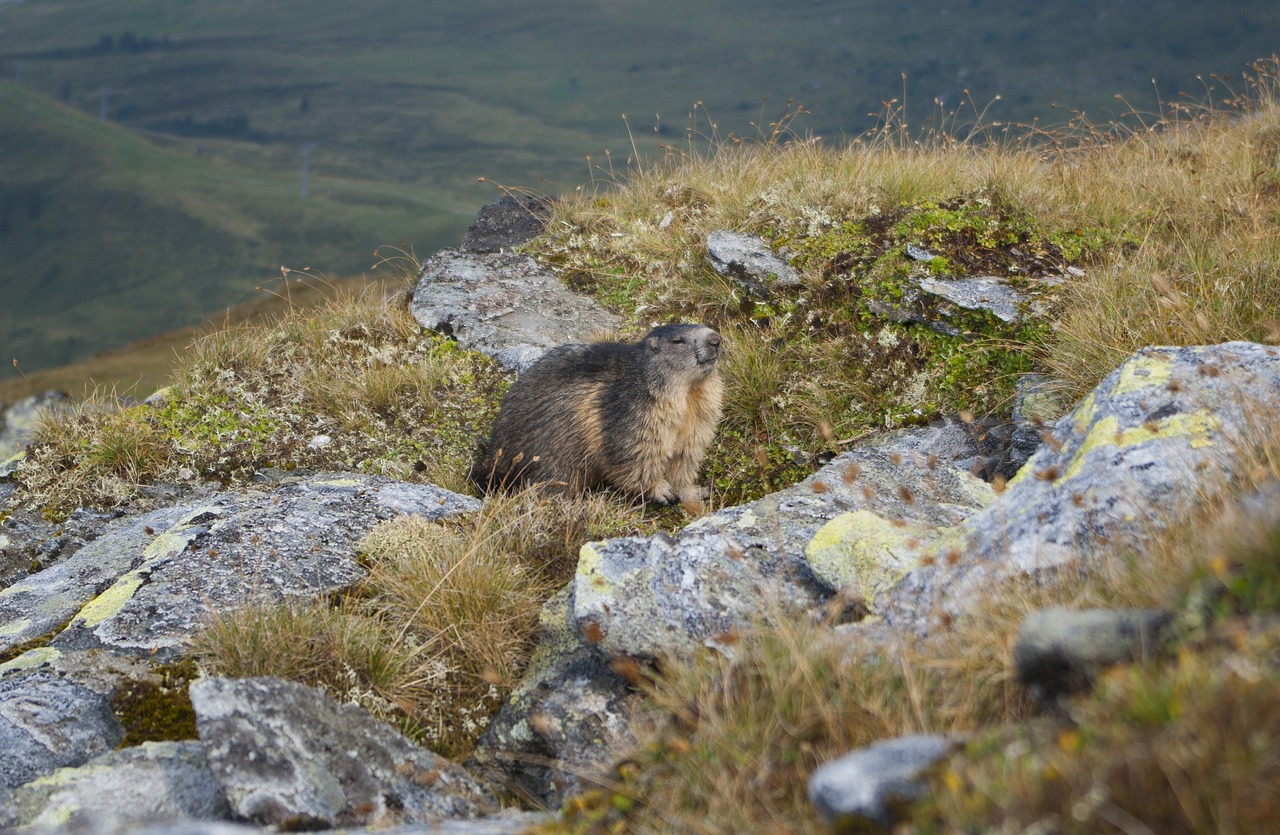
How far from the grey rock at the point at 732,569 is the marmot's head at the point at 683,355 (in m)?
1.82

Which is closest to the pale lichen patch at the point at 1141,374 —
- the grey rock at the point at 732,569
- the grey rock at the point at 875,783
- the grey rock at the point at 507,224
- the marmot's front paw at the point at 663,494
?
the grey rock at the point at 732,569

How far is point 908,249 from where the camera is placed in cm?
891

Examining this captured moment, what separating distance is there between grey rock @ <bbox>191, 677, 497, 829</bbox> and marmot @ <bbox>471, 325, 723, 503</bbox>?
129 inches

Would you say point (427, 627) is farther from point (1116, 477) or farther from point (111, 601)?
point (1116, 477)

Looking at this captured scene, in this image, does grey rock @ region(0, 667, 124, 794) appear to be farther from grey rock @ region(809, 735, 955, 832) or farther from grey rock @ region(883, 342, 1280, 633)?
grey rock @ region(883, 342, 1280, 633)

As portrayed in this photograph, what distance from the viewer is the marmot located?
24.8 feet

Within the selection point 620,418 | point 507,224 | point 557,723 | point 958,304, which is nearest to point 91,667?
point 557,723

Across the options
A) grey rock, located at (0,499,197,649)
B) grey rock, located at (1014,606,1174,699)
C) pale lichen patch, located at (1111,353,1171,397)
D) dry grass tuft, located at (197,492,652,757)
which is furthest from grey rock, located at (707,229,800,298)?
grey rock, located at (1014,606,1174,699)

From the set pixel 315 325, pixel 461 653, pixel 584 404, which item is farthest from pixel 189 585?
pixel 315 325

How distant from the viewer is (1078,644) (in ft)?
9.73

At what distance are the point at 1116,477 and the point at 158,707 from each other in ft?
16.3

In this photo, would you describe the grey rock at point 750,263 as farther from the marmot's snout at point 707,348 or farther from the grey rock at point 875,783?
the grey rock at point 875,783

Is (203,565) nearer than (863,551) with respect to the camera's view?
No

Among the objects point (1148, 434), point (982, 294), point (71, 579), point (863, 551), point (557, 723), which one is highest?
point (1148, 434)
